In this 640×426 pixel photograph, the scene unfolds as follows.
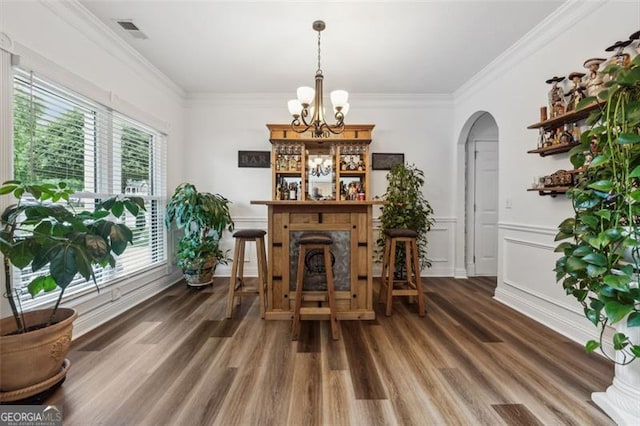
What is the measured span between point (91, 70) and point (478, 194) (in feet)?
15.8

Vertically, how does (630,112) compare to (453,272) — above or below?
above

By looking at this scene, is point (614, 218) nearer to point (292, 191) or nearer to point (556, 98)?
point (556, 98)

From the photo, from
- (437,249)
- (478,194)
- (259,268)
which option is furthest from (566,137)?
(259,268)

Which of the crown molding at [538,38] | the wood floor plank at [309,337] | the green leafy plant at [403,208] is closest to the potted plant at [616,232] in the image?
the crown molding at [538,38]

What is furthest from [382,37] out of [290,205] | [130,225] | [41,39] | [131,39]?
[130,225]

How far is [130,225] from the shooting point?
9.78ft

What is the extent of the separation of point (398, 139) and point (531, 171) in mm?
1794

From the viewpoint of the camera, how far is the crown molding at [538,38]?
215 centimetres

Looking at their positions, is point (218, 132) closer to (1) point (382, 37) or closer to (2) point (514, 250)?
(1) point (382, 37)

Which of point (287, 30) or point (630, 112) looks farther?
point (287, 30)

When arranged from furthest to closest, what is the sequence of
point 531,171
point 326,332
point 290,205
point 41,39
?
point 531,171 < point 290,205 < point 326,332 < point 41,39

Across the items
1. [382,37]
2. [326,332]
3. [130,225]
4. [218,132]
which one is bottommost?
[326,332]

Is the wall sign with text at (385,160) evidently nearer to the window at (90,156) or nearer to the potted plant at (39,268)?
the window at (90,156)

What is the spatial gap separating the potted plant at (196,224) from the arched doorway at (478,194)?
134 inches
